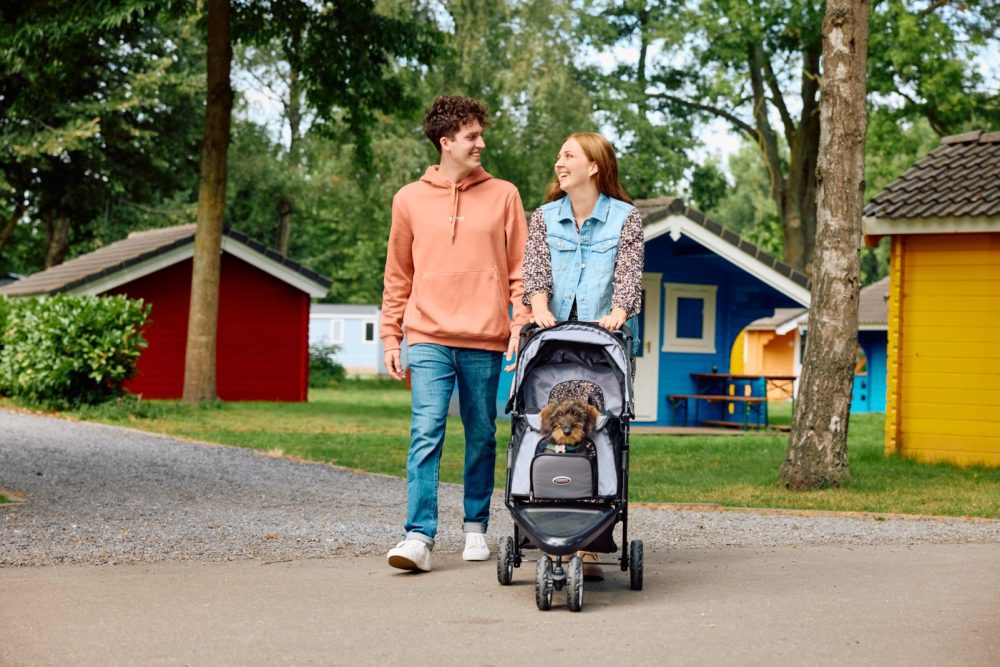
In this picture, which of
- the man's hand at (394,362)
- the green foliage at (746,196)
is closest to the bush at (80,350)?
the man's hand at (394,362)

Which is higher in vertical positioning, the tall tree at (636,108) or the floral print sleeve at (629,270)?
the tall tree at (636,108)

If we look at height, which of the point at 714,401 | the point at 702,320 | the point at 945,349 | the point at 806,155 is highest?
the point at 806,155

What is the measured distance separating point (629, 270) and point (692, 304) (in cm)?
1715

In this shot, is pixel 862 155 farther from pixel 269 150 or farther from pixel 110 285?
pixel 269 150

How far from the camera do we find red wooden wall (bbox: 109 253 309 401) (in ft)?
90.1

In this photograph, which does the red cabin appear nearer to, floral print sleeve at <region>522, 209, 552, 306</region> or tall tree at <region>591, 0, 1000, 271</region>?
tall tree at <region>591, 0, 1000, 271</region>

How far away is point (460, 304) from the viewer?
21.0 ft

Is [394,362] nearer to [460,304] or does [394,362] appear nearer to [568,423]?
[460,304]

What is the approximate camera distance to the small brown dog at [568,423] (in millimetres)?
5605

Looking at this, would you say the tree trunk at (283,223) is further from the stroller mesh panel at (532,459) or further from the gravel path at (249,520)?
the stroller mesh panel at (532,459)

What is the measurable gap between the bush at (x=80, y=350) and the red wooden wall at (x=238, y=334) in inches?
217

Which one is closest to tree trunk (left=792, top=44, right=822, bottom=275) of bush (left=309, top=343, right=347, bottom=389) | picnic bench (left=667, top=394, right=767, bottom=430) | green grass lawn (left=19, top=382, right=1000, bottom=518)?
green grass lawn (left=19, top=382, right=1000, bottom=518)

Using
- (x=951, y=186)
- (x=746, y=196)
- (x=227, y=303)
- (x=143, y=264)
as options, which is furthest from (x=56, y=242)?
(x=746, y=196)

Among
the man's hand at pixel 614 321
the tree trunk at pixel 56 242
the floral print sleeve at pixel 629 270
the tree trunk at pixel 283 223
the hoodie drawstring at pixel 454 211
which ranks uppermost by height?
the tree trunk at pixel 283 223
